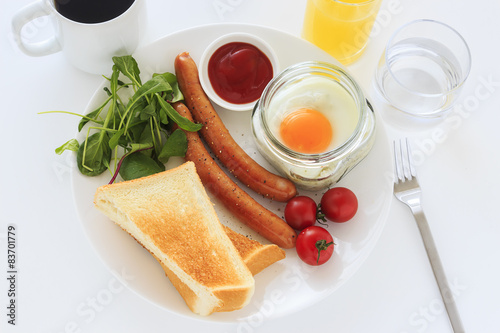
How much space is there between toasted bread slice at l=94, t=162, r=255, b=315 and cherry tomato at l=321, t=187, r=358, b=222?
40cm

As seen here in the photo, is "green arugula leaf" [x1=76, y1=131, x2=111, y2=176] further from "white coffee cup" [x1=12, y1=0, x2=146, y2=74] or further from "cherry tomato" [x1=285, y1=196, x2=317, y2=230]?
"cherry tomato" [x1=285, y1=196, x2=317, y2=230]

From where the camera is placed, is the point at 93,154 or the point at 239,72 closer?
the point at 93,154

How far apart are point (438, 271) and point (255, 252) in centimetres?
83

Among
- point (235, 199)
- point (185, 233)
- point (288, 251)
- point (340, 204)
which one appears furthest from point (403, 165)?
point (185, 233)

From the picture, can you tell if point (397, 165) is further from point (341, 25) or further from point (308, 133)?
point (341, 25)

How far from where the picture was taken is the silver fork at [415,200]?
229 cm

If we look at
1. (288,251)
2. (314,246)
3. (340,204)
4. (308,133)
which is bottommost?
(288,251)

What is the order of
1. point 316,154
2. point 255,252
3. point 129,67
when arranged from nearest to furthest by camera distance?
point 316,154 < point 255,252 < point 129,67

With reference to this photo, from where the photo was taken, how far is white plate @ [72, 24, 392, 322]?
6.79 ft

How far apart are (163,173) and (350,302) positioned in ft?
3.17

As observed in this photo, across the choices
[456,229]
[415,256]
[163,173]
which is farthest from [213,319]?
[456,229]

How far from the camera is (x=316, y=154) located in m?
1.93

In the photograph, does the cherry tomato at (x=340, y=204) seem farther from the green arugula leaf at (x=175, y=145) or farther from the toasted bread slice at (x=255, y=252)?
the green arugula leaf at (x=175, y=145)

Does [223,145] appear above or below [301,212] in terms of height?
above
